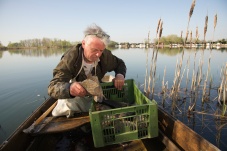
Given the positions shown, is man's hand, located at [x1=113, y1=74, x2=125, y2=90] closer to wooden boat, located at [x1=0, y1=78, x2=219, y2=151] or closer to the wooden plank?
wooden boat, located at [x1=0, y1=78, x2=219, y2=151]

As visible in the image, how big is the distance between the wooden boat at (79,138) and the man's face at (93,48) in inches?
43.7

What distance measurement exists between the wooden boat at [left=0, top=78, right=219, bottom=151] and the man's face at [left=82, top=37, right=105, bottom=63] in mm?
1110

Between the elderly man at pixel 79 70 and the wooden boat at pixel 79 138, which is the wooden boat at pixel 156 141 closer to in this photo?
the wooden boat at pixel 79 138

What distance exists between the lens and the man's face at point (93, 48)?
8.80ft

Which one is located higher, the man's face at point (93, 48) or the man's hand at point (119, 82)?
the man's face at point (93, 48)

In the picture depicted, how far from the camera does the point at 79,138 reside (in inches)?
117

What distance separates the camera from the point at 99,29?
9.22 feet

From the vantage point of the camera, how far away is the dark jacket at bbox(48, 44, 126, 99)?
2473mm

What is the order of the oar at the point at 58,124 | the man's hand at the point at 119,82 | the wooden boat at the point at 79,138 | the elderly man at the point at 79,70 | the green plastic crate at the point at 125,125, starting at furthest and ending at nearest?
the man's hand at the point at 119,82
the oar at the point at 58,124
the elderly man at the point at 79,70
the wooden boat at the point at 79,138
the green plastic crate at the point at 125,125

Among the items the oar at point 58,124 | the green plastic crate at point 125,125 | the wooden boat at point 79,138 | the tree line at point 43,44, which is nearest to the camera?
the green plastic crate at point 125,125

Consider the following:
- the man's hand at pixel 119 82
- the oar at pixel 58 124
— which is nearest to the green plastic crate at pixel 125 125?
the oar at pixel 58 124

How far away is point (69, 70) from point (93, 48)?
58 cm

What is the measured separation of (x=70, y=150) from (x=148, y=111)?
1.45 meters

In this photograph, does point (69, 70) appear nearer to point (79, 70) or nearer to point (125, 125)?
point (79, 70)
